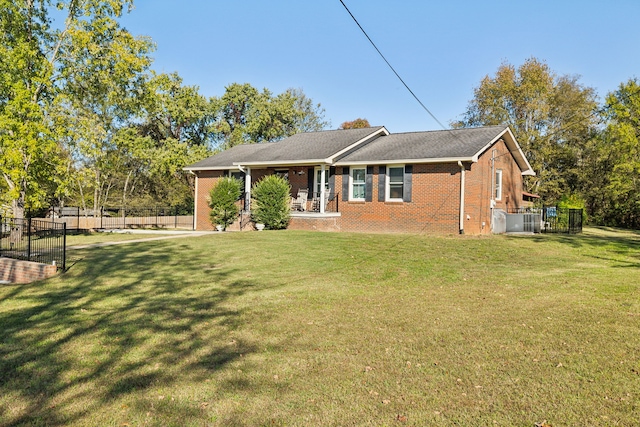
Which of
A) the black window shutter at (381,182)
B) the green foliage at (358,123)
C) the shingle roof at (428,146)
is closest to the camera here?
the shingle roof at (428,146)

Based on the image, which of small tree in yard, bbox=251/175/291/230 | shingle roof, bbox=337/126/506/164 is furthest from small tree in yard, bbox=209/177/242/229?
shingle roof, bbox=337/126/506/164

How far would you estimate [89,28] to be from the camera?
731 inches

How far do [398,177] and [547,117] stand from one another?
24.5 metres

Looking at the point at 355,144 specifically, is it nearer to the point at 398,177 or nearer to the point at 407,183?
the point at 398,177

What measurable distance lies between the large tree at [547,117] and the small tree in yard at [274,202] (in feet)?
79.2

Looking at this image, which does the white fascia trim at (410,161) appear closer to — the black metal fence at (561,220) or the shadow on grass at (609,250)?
the shadow on grass at (609,250)

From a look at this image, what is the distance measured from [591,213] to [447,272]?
32.4 meters

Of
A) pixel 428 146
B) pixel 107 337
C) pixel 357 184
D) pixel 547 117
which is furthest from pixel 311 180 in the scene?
pixel 547 117

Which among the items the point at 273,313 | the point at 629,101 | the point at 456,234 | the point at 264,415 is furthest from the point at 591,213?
the point at 264,415

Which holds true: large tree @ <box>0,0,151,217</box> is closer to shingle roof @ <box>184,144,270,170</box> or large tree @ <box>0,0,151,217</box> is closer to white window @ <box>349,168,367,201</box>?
shingle roof @ <box>184,144,270,170</box>

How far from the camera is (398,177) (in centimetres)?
1848

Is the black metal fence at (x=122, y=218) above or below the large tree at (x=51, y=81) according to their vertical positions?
below

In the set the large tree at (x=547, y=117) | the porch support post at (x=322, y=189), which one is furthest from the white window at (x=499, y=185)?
the large tree at (x=547, y=117)

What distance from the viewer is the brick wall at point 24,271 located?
31.0ft
